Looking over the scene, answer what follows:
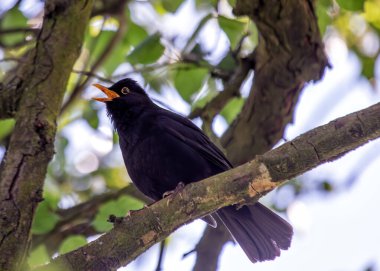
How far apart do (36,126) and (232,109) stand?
2.23m

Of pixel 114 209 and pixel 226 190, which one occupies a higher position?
pixel 226 190

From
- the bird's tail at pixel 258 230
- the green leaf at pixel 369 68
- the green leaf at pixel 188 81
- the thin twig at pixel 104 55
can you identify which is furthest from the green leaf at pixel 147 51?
the green leaf at pixel 369 68

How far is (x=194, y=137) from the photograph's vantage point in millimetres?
5094

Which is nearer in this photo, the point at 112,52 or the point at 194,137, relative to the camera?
the point at 194,137

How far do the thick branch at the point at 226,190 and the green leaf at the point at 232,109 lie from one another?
231cm

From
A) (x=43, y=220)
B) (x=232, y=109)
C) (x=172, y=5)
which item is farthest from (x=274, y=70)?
(x=43, y=220)

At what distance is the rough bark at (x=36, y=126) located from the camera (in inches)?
150

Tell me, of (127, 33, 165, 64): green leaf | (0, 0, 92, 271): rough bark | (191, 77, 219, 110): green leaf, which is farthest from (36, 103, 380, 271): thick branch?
(191, 77, 219, 110): green leaf

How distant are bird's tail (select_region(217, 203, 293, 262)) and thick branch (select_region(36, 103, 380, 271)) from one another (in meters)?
1.06

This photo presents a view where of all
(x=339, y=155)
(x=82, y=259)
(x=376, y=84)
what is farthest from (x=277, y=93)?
(x=82, y=259)

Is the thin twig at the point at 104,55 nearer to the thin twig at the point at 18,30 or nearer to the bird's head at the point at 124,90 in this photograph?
the bird's head at the point at 124,90

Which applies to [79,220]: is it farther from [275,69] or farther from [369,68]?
[369,68]

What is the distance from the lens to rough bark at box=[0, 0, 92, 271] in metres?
3.81

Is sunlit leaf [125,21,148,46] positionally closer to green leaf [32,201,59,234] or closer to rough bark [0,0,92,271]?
rough bark [0,0,92,271]
